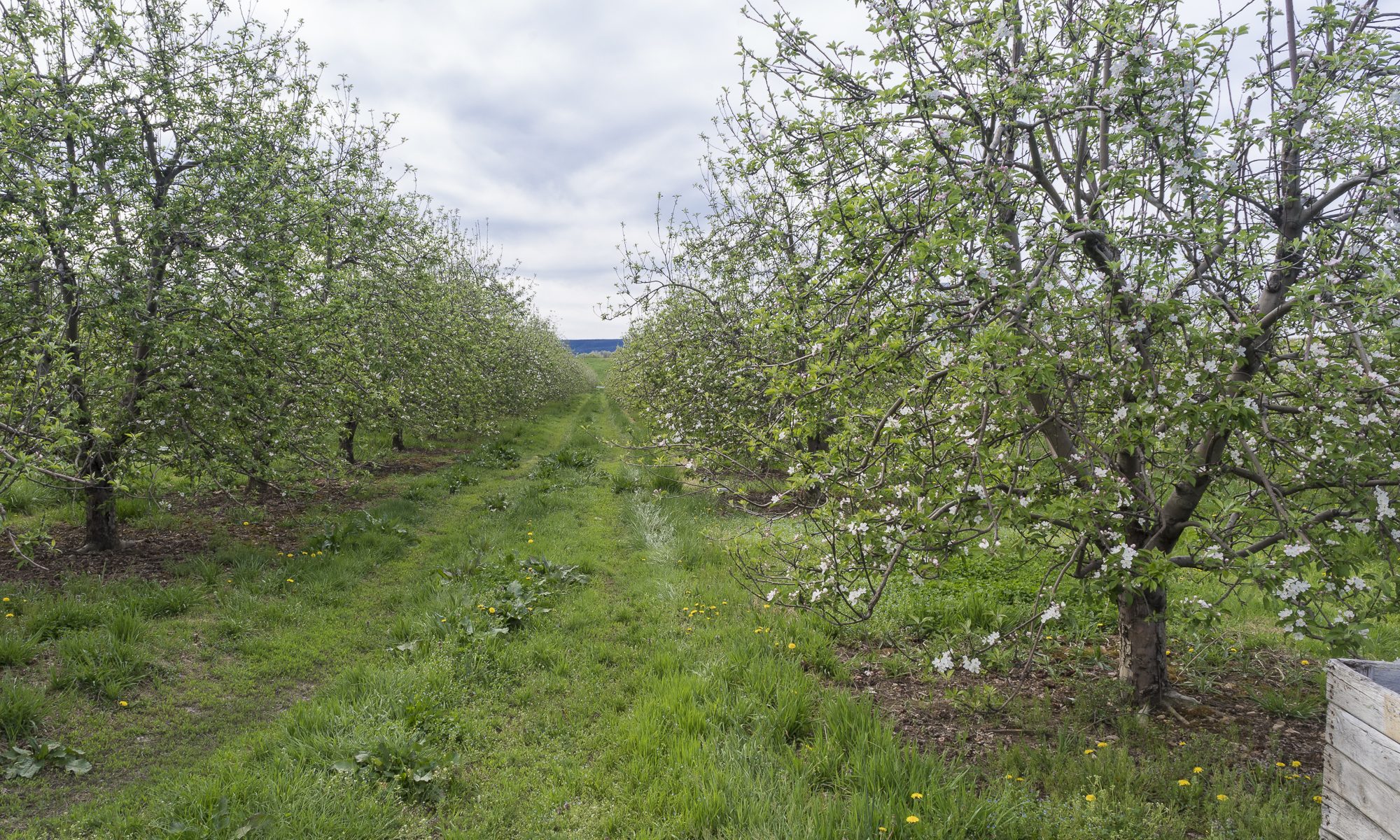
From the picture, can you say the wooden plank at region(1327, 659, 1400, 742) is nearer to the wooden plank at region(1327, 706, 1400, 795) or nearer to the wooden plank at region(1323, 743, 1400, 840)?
the wooden plank at region(1327, 706, 1400, 795)

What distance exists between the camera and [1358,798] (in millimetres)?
2846

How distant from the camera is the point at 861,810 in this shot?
342cm

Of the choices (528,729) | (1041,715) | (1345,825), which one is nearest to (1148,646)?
(1041,715)

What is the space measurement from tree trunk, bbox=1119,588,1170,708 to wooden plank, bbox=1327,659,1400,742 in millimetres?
1380

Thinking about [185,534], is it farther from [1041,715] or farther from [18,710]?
[1041,715]

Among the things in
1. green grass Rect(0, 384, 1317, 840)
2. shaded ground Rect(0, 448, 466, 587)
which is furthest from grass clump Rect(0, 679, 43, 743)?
shaded ground Rect(0, 448, 466, 587)

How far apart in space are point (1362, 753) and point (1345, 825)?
1.18 ft

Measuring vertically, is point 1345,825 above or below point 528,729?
above

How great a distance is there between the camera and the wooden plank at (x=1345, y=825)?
2768mm

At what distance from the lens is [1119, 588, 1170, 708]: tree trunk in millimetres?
4527

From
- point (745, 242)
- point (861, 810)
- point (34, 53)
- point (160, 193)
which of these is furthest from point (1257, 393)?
point (34, 53)

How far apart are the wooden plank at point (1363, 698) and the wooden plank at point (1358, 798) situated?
0.21m

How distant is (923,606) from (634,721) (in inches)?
122

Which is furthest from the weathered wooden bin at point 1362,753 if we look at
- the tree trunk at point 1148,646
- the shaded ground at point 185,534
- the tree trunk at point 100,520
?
the tree trunk at point 100,520
